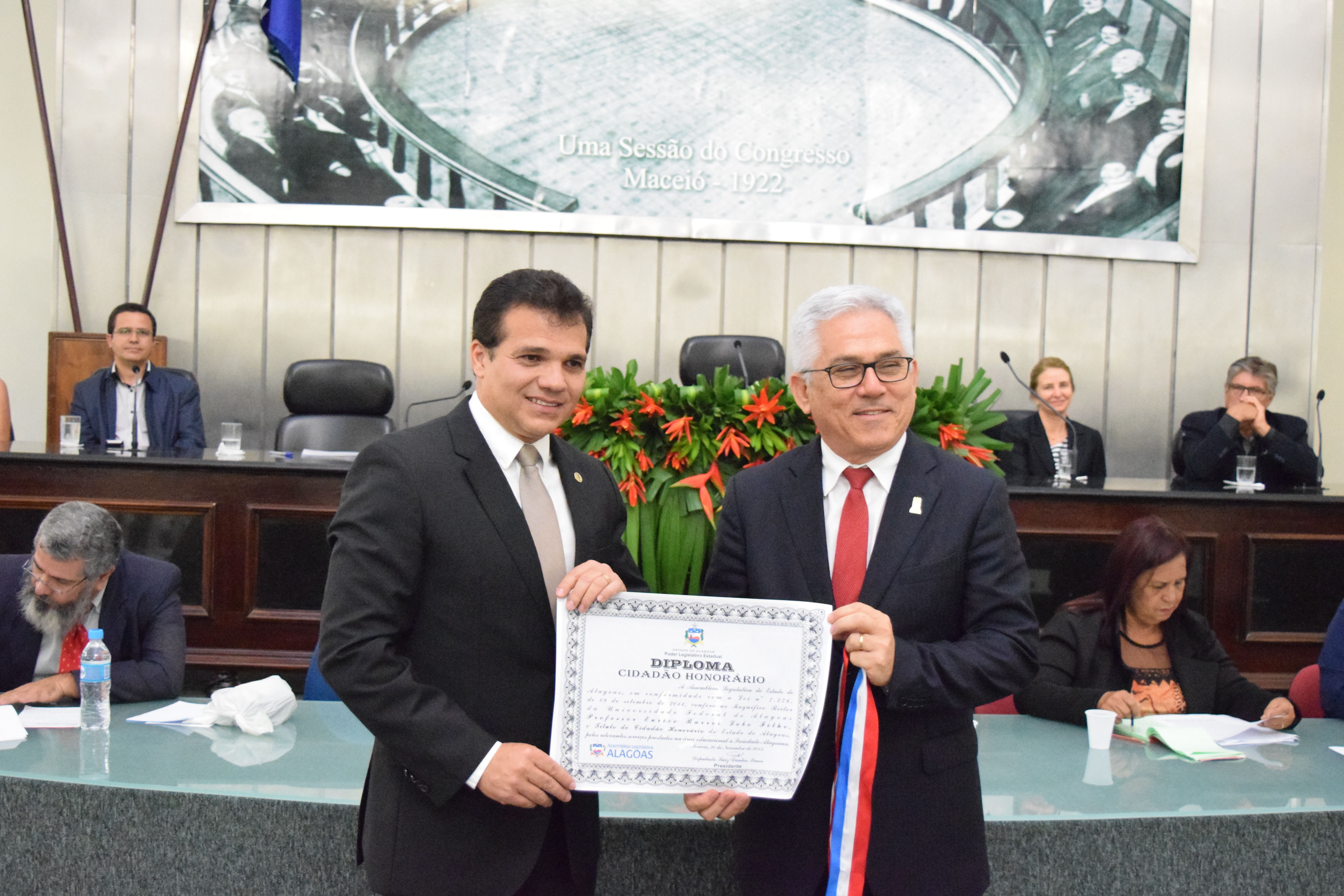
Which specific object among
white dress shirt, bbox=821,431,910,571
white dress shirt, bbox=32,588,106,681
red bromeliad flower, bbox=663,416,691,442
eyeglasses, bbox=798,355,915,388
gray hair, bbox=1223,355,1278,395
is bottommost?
white dress shirt, bbox=32,588,106,681

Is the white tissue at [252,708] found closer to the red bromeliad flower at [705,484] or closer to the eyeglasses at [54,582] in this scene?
the eyeglasses at [54,582]

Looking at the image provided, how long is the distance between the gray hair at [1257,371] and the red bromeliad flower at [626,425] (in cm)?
345

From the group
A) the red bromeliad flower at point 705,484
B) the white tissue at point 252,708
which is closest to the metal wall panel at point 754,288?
the red bromeliad flower at point 705,484

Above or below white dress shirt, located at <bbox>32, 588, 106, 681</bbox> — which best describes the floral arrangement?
above

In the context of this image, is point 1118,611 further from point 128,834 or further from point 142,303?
point 142,303

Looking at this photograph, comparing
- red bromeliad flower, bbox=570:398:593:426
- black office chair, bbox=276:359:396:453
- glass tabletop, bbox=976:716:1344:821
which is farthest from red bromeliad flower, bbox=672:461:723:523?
black office chair, bbox=276:359:396:453

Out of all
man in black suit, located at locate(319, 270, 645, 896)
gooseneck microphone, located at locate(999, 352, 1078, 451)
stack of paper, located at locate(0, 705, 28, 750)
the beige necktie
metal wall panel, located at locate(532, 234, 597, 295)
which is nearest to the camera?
man in black suit, located at locate(319, 270, 645, 896)

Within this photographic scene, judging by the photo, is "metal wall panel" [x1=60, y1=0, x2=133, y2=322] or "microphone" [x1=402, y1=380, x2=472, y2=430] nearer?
"microphone" [x1=402, y1=380, x2=472, y2=430]

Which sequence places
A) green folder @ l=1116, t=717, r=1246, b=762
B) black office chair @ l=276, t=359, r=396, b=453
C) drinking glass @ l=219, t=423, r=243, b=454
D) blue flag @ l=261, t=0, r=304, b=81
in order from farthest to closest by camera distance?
blue flag @ l=261, t=0, r=304, b=81, black office chair @ l=276, t=359, r=396, b=453, drinking glass @ l=219, t=423, r=243, b=454, green folder @ l=1116, t=717, r=1246, b=762

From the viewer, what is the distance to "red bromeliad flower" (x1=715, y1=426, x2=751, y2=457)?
7.97 ft

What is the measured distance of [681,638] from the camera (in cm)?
121

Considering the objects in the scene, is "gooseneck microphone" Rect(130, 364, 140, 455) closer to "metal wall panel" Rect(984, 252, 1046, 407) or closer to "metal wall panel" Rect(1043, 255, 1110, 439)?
"metal wall panel" Rect(984, 252, 1046, 407)

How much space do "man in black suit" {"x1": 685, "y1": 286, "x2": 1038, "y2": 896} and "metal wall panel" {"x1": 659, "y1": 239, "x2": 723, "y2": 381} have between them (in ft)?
15.1

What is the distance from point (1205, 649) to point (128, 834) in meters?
2.27
